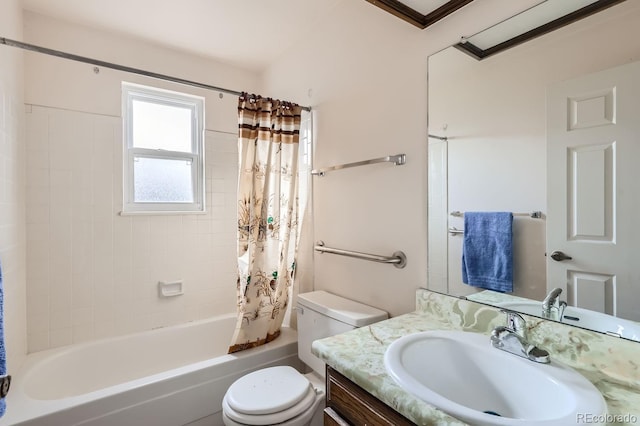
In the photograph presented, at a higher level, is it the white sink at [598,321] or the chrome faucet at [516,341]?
the white sink at [598,321]

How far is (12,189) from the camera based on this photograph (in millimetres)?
1629

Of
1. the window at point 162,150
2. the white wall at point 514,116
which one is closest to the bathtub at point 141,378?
the window at point 162,150

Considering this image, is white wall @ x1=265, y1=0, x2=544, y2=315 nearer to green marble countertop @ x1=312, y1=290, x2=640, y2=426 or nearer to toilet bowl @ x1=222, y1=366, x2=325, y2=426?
green marble countertop @ x1=312, y1=290, x2=640, y2=426

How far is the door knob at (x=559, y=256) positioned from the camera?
95 centimetres

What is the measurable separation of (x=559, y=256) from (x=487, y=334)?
0.35m

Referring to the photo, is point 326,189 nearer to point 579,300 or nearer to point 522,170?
point 522,170

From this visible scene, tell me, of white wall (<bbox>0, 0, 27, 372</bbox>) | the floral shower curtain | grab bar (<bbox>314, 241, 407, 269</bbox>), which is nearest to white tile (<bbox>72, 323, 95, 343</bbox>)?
white wall (<bbox>0, 0, 27, 372</bbox>)

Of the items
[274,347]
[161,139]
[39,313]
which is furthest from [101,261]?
[274,347]

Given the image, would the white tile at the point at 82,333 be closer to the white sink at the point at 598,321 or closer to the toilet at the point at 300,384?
the toilet at the point at 300,384

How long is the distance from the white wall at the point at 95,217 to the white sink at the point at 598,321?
2.24 meters

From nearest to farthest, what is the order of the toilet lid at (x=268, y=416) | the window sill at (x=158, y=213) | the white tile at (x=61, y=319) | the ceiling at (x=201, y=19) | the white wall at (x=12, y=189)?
the toilet lid at (x=268, y=416) → the white wall at (x=12, y=189) → the ceiling at (x=201, y=19) → the white tile at (x=61, y=319) → the window sill at (x=158, y=213)

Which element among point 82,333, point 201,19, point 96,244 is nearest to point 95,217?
point 96,244

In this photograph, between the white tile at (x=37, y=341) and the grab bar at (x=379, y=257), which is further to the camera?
the white tile at (x=37, y=341)

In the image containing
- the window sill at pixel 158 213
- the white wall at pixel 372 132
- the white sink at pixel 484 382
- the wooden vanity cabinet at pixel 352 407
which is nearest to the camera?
the white sink at pixel 484 382
